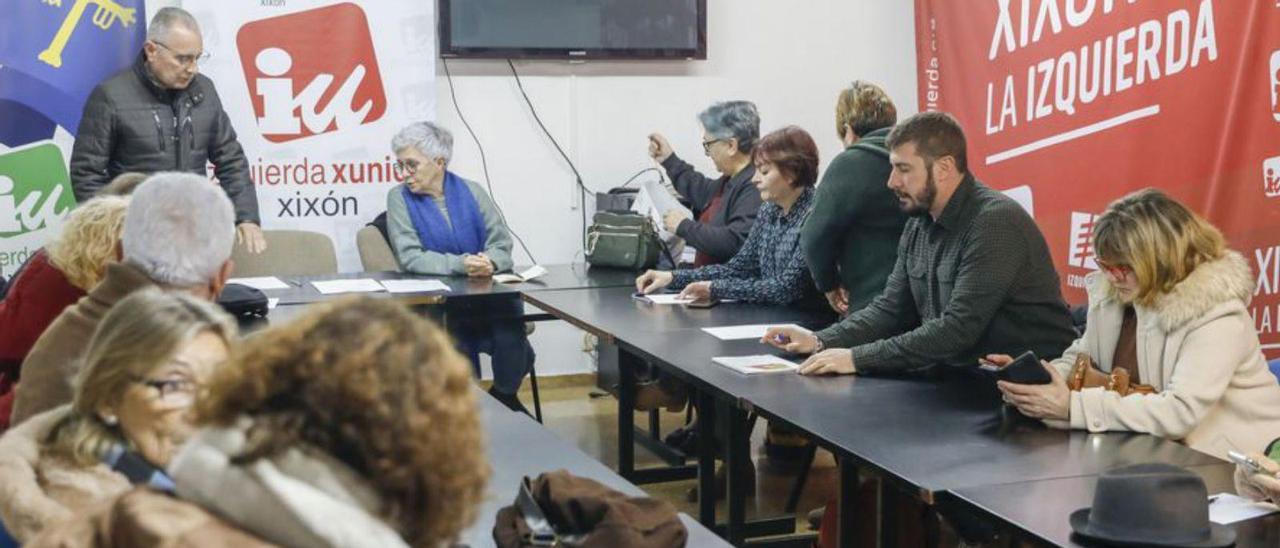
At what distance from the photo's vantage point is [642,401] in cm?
544

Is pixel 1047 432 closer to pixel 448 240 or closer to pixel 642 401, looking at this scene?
pixel 642 401

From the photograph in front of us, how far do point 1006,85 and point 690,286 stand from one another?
2.26 m

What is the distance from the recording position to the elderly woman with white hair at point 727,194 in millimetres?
5746

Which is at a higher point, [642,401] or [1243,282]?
[1243,282]

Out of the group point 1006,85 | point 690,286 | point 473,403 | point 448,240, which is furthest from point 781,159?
point 473,403

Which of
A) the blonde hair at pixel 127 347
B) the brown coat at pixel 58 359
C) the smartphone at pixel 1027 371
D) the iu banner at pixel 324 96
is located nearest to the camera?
the blonde hair at pixel 127 347

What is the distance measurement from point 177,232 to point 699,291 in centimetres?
260

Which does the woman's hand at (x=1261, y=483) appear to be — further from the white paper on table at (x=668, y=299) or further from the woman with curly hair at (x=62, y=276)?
the white paper on table at (x=668, y=299)

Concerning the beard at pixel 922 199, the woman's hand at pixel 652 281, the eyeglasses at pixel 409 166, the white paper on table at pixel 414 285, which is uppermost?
the eyeglasses at pixel 409 166

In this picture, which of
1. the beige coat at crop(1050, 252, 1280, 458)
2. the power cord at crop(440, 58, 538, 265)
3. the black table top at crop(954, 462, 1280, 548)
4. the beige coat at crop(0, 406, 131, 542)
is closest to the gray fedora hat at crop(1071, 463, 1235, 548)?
the black table top at crop(954, 462, 1280, 548)

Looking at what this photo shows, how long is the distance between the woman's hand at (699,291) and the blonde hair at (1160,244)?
2152mm

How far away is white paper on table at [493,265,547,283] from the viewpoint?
6.07 m

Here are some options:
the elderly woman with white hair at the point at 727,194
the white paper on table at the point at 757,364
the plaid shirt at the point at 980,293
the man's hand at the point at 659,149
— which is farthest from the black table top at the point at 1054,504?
the man's hand at the point at 659,149

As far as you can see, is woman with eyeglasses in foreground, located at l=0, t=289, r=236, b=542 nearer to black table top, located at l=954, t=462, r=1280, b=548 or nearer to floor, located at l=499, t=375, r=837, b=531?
black table top, located at l=954, t=462, r=1280, b=548
